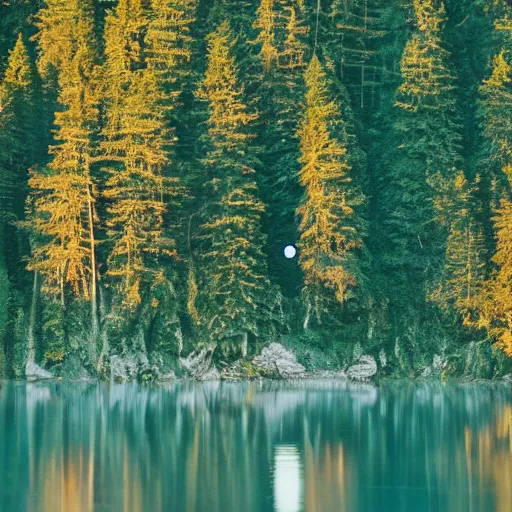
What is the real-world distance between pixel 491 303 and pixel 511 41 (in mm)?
10772

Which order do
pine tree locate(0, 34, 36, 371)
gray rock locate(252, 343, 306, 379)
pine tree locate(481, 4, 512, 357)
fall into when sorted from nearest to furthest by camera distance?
pine tree locate(481, 4, 512, 357) < gray rock locate(252, 343, 306, 379) < pine tree locate(0, 34, 36, 371)

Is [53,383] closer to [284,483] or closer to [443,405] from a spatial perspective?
[443,405]

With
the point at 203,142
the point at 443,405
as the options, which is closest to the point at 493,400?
the point at 443,405

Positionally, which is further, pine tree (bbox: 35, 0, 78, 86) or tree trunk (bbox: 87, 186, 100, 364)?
pine tree (bbox: 35, 0, 78, 86)

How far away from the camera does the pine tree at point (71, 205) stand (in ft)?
189

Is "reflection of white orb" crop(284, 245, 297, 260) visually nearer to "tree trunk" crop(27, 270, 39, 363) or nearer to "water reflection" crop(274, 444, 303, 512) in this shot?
"tree trunk" crop(27, 270, 39, 363)

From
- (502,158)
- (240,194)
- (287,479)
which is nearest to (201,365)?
(240,194)

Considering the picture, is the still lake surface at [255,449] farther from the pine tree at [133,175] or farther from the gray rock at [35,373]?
the pine tree at [133,175]

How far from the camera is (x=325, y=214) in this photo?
5750cm

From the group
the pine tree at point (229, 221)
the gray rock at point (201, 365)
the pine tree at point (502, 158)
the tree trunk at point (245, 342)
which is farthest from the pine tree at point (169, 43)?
the pine tree at point (502, 158)

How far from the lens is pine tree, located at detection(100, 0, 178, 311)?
2269 inches

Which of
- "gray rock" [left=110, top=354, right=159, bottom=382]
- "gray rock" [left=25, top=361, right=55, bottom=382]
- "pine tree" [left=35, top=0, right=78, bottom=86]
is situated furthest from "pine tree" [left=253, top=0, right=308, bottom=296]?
"gray rock" [left=25, top=361, right=55, bottom=382]

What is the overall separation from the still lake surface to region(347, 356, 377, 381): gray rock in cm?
229

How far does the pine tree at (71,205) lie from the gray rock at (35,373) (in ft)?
6.21
